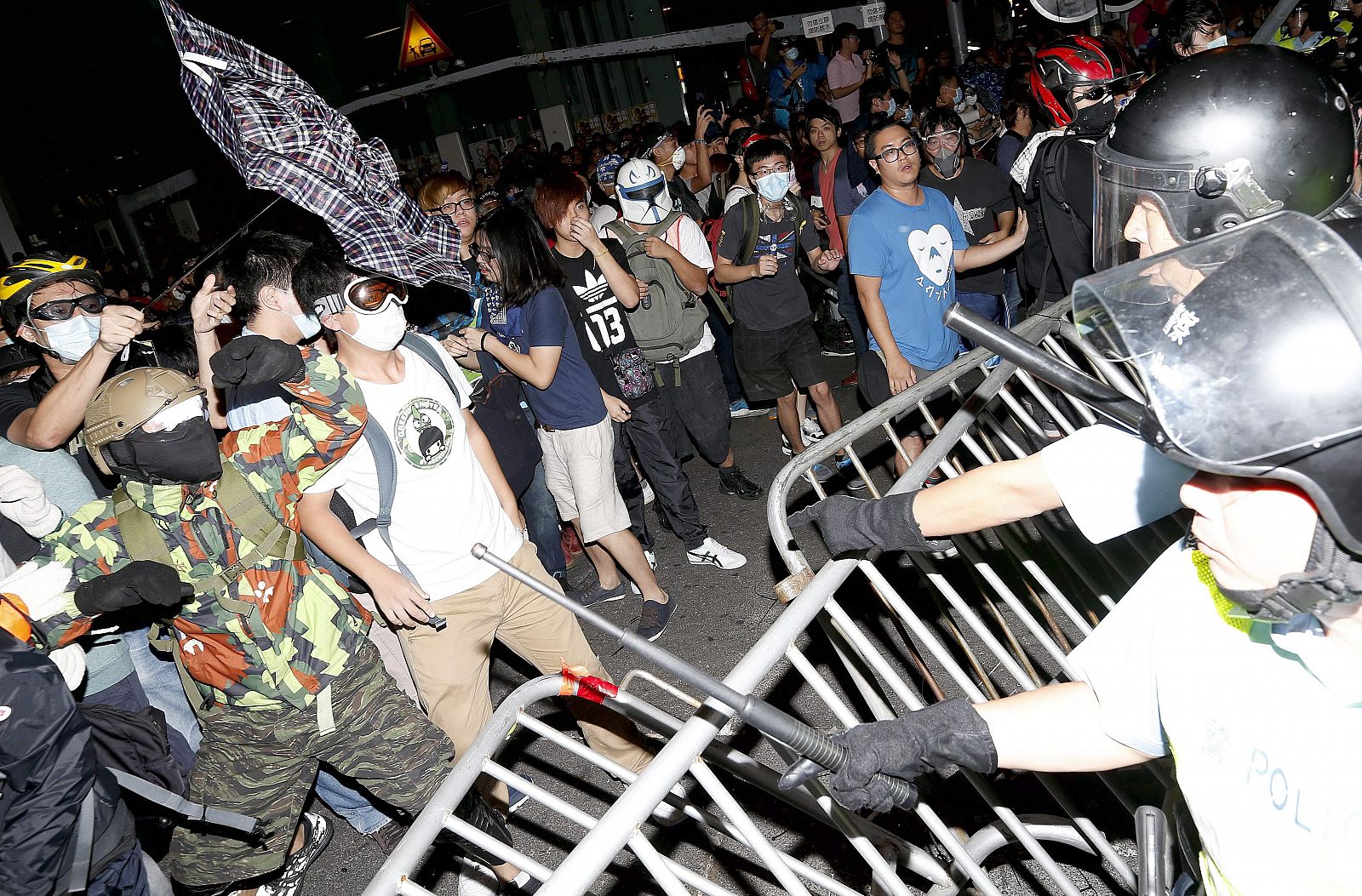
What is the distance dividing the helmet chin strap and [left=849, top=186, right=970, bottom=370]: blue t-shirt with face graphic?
3886 mm

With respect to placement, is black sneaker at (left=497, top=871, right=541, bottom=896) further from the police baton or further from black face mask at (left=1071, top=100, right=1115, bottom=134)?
black face mask at (left=1071, top=100, right=1115, bottom=134)

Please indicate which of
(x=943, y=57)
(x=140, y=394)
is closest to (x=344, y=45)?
(x=943, y=57)

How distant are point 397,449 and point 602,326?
199 cm

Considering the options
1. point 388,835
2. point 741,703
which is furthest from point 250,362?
point 388,835

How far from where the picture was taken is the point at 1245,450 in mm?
1205

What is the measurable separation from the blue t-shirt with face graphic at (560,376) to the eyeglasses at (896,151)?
1945mm

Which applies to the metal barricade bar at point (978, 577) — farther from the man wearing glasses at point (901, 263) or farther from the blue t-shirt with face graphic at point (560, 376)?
the blue t-shirt with face graphic at point (560, 376)

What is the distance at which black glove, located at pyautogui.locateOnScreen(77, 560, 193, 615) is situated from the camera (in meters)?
2.63

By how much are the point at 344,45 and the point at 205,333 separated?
81.4ft

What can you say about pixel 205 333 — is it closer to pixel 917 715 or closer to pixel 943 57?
pixel 917 715

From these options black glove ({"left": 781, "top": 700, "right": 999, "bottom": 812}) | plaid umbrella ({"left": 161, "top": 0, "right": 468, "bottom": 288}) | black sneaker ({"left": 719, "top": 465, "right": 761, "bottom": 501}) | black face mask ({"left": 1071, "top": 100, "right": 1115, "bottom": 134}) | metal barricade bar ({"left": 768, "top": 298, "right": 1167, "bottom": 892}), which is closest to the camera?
black glove ({"left": 781, "top": 700, "right": 999, "bottom": 812})

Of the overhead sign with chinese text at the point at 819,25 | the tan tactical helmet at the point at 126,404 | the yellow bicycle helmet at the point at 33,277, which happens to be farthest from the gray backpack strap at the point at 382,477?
the overhead sign with chinese text at the point at 819,25

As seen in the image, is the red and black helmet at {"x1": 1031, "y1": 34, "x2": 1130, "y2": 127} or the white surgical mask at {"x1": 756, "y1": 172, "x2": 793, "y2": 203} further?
the white surgical mask at {"x1": 756, "y1": 172, "x2": 793, "y2": 203}

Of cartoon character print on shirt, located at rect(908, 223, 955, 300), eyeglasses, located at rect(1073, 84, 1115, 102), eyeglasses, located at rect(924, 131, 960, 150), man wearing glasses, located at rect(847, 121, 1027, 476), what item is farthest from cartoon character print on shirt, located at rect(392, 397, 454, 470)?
eyeglasses, located at rect(924, 131, 960, 150)
